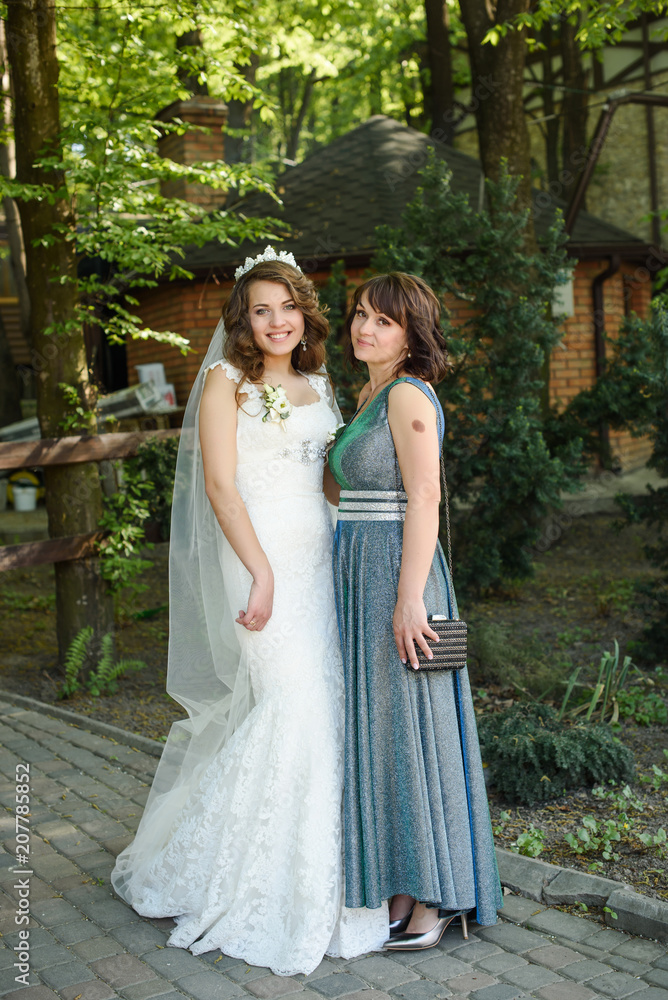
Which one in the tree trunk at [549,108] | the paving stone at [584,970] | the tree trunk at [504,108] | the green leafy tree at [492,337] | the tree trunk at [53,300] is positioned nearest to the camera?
the paving stone at [584,970]

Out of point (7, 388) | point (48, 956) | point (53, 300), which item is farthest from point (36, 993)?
point (7, 388)

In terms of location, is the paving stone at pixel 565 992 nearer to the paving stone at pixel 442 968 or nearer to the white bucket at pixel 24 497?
the paving stone at pixel 442 968

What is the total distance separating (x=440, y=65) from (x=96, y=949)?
1607 cm

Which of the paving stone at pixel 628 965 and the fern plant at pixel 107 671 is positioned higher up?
the fern plant at pixel 107 671

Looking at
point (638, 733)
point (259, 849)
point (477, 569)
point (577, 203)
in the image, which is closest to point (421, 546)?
point (259, 849)

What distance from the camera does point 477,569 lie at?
276 inches

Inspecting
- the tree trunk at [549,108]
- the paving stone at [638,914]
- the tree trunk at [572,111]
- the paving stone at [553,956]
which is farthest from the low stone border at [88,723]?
the tree trunk at [549,108]

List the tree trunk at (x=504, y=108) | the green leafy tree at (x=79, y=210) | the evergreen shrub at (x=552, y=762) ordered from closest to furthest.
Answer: the evergreen shrub at (x=552, y=762), the green leafy tree at (x=79, y=210), the tree trunk at (x=504, y=108)

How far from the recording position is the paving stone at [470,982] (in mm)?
2672

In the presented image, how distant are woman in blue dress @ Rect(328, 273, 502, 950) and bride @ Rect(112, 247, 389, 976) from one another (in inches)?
5.1

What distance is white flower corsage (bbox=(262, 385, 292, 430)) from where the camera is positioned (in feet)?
10.4

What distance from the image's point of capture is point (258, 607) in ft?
10.1

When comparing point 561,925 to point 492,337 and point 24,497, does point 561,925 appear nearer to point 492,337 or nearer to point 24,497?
point 492,337

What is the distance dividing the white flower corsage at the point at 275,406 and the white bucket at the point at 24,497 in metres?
10.6
